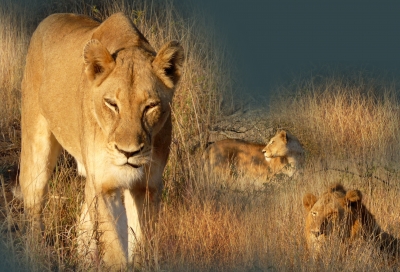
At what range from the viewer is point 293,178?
346 inches

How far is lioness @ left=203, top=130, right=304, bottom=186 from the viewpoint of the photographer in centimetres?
1002

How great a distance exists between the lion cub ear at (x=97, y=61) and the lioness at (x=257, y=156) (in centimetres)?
456

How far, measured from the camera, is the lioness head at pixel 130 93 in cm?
493

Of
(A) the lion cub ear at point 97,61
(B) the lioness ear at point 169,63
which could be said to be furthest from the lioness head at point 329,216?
(A) the lion cub ear at point 97,61

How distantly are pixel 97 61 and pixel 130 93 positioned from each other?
1.30ft

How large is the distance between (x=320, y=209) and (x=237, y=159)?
4379 mm

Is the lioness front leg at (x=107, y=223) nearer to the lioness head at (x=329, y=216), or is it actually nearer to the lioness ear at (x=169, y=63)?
the lioness ear at (x=169, y=63)

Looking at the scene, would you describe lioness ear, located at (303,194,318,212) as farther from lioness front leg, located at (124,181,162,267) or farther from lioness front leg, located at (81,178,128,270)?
lioness front leg, located at (81,178,128,270)

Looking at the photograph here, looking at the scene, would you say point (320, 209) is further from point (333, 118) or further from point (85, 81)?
point (333, 118)

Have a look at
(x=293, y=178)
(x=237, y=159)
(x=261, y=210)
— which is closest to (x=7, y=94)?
(x=237, y=159)

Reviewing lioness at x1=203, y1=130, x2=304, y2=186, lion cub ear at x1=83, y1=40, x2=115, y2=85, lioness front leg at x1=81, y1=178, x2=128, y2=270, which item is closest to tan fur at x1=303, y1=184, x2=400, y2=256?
lioness front leg at x1=81, y1=178, x2=128, y2=270

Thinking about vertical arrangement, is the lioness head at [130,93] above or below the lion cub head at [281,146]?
above

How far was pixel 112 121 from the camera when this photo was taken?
16.5 feet

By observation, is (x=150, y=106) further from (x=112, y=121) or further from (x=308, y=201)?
(x=308, y=201)
